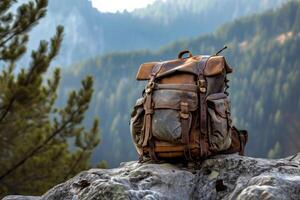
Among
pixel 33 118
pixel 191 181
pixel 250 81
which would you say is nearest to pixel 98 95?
pixel 250 81

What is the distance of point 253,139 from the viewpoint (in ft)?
311

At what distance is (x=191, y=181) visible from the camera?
3.85 metres

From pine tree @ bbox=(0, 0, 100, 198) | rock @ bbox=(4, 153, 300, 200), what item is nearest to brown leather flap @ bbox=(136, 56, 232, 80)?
rock @ bbox=(4, 153, 300, 200)

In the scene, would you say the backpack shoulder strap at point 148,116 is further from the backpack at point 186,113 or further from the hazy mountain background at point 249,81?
the hazy mountain background at point 249,81

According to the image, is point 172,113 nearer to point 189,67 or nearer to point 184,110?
point 184,110

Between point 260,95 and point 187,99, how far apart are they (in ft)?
338

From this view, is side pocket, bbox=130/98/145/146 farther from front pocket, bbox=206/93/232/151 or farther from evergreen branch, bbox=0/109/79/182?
evergreen branch, bbox=0/109/79/182

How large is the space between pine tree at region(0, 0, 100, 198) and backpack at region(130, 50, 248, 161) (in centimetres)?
596

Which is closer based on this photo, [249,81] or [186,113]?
[186,113]

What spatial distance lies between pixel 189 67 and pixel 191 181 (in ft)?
3.03

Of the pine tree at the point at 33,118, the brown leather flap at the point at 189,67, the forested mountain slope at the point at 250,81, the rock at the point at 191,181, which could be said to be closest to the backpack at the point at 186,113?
the brown leather flap at the point at 189,67

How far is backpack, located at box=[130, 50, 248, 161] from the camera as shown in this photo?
4051 mm

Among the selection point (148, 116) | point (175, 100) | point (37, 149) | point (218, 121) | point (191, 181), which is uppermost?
point (175, 100)

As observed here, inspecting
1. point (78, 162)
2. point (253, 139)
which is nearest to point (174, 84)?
point (78, 162)
